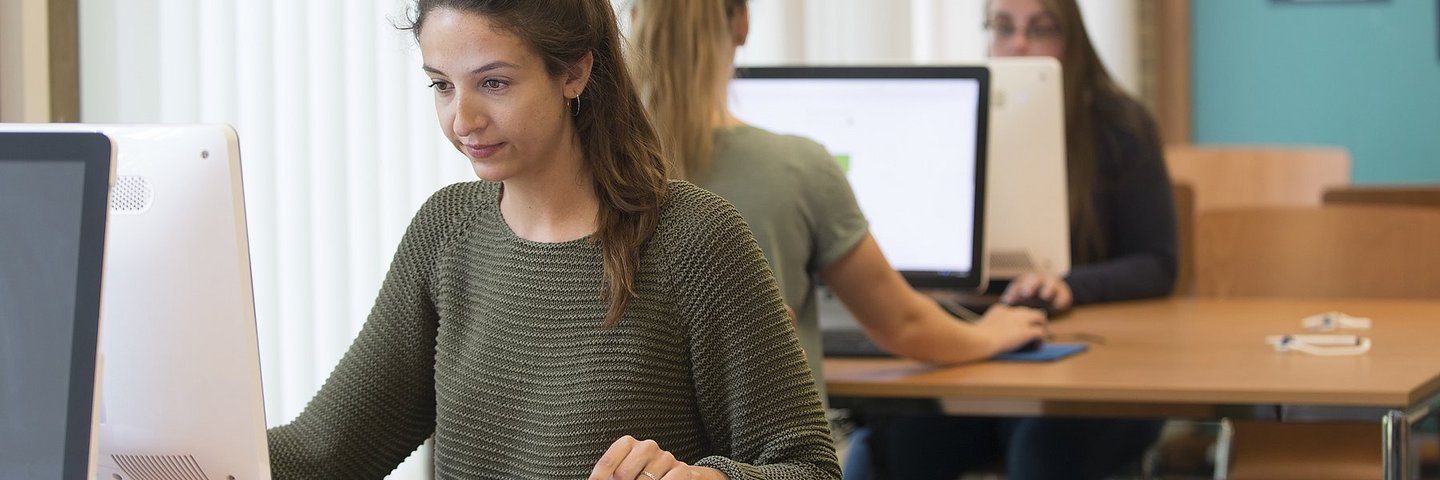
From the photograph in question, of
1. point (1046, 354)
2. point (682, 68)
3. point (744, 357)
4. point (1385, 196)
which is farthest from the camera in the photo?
point (1385, 196)

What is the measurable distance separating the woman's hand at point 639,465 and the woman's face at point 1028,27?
5.07 ft

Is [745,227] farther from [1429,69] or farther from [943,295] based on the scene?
[1429,69]

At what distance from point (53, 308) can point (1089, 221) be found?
6.02ft

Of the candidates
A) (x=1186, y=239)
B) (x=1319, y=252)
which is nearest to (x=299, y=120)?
(x=1319, y=252)

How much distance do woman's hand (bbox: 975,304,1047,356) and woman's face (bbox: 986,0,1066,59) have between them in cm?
64

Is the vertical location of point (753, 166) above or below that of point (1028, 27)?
below

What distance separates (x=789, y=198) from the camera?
5.16 ft

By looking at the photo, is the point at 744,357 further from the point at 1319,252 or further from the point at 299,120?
the point at 1319,252

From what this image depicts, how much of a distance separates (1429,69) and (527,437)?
4.51 meters

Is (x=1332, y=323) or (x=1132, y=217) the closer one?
(x=1332, y=323)

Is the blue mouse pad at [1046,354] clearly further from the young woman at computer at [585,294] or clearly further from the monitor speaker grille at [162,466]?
the monitor speaker grille at [162,466]

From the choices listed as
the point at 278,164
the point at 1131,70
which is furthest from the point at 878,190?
the point at 1131,70

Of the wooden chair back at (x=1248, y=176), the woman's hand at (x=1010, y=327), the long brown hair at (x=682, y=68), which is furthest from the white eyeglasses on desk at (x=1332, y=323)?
the wooden chair back at (x=1248, y=176)

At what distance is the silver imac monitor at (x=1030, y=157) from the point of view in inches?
85.0
